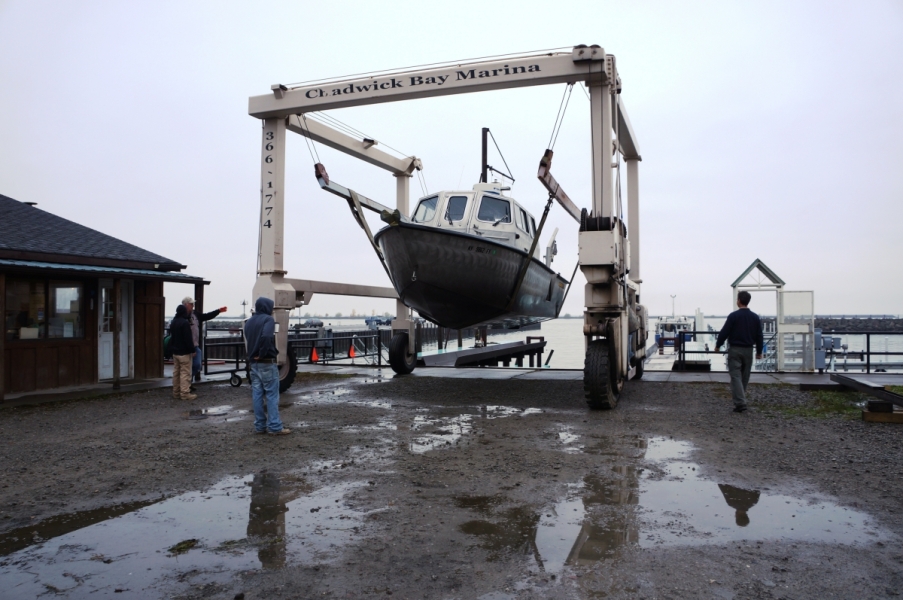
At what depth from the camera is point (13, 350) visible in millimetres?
10656

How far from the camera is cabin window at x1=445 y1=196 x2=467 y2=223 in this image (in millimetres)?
12312

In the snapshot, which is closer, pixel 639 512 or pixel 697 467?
pixel 639 512

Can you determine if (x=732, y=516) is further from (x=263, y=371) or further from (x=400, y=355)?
(x=400, y=355)

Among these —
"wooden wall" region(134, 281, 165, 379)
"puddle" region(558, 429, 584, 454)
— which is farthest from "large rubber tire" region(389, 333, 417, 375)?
"puddle" region(558, 429, 584, 454)

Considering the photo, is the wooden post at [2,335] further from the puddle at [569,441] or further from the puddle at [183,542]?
the puddle at [569,441]

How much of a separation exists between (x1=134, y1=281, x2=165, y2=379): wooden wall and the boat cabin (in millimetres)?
5836

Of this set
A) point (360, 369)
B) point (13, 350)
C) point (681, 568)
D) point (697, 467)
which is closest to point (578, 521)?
point (681, 568)

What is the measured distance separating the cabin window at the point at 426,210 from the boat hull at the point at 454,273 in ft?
4.75

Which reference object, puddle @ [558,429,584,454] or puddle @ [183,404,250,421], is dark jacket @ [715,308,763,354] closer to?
puddle @ [558,429,584,454]

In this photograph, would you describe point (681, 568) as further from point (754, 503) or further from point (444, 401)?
point (444, 401)

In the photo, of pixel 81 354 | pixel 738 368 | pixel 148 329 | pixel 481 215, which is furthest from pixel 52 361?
pixel 738 368

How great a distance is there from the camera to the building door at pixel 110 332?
12.4m

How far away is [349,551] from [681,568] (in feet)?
5.98

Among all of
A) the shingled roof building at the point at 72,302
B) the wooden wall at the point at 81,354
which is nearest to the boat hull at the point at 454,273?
the shingled roof building at the point at 72,302
